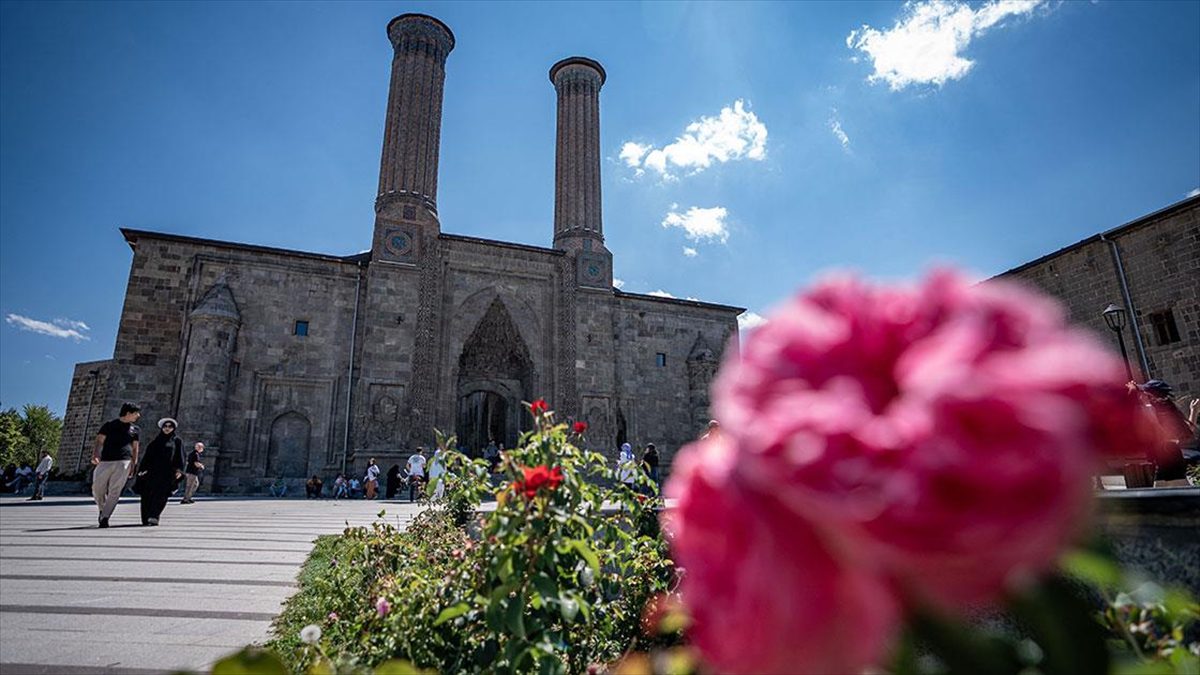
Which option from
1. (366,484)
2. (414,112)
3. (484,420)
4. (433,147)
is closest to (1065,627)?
(366,484)

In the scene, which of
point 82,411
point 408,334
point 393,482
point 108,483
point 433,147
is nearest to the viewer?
point 108,483

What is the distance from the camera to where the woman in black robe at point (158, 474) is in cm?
696

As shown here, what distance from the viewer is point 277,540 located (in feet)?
19.1

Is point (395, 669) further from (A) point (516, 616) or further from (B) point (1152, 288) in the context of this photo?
(B) point (1152, 288)

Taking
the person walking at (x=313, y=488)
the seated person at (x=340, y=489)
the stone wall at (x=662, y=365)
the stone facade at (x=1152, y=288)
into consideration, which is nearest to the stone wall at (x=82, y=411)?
the person walking at (x=313, y=488)

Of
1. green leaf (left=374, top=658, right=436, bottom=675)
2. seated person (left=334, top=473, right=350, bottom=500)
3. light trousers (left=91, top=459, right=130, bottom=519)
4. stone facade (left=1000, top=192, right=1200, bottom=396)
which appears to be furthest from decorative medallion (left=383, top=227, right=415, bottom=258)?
green leaf (left=374, top=658, right=436, bottom=675)

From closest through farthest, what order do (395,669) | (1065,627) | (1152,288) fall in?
(1065,627), (395,669), (1152,288)

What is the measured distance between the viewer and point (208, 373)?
14.5 metres

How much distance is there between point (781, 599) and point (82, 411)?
29954mm

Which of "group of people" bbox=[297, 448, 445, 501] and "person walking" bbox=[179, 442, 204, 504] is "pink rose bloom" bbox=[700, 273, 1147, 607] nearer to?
"person walking" bbox=[179, 442, 204, 504]

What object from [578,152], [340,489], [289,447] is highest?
[578,152]

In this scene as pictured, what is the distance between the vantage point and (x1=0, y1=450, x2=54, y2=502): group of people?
13369 millimetres

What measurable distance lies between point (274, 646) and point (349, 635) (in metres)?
0.35

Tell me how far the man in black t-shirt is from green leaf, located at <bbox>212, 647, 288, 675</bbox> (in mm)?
7883
